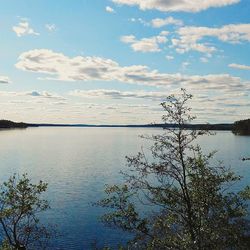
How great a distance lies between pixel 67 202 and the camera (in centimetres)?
7444

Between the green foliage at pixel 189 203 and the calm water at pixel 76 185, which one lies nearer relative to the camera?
the green foliage at pixel 189 203

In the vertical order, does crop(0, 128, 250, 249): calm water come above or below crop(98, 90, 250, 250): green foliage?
below

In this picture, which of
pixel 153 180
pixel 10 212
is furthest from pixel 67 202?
pixel 10 212

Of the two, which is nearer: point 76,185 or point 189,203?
point 189,203

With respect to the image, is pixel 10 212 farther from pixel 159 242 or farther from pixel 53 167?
pixel 53 167

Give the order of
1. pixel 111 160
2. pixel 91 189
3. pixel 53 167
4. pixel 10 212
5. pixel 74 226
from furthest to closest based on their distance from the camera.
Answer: pixel 111 160
pixel 53 167
pixel 91 189
pixel 74 226
pixel 10 212

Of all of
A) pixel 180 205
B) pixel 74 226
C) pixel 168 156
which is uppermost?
pixel 168 156

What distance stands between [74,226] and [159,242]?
3852 cm

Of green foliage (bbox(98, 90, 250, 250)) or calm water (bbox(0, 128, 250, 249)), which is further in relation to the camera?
calm water (bbox(0, 128, 250, 249))

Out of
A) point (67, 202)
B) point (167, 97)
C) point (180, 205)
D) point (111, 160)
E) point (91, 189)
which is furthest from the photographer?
point (111, 160)

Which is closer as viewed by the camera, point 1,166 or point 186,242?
point 186,242

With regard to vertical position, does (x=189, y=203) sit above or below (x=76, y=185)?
above

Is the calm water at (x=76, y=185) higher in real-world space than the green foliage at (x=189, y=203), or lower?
lower

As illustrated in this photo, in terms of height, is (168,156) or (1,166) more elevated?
(168,156)
